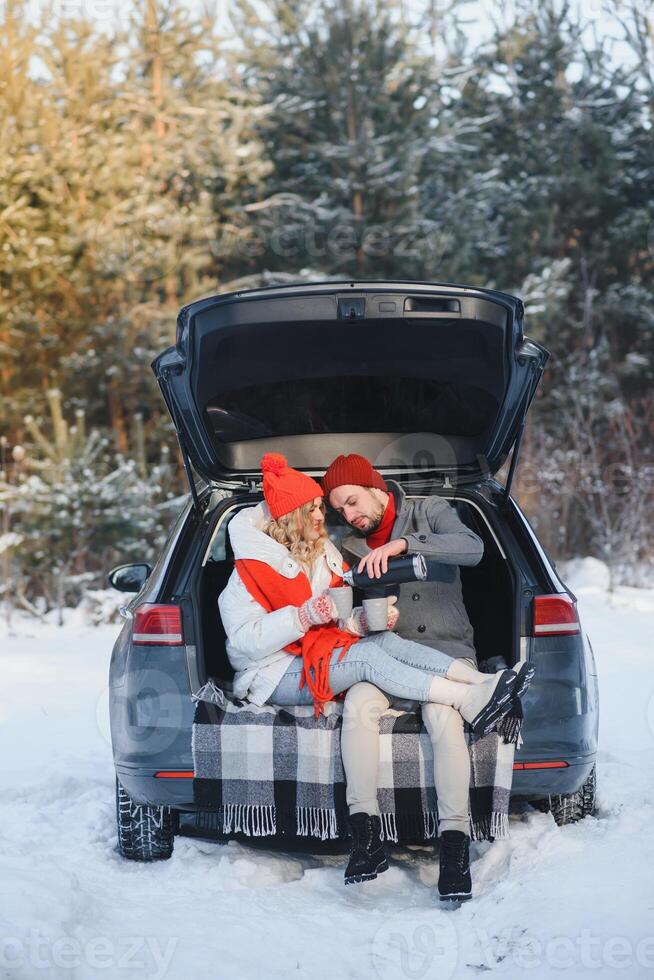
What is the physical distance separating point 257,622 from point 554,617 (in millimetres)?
1026

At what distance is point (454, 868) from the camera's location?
10.2ft

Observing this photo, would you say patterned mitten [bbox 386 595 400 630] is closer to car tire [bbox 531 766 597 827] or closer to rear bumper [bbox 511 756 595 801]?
rear bumper [bbox 511 756 595 801]

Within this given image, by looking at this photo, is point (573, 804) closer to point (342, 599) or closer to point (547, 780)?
point (547, 780)

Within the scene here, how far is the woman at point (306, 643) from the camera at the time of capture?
3.27 meters

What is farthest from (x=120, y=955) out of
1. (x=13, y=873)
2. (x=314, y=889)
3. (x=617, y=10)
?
(x=617, y=10)

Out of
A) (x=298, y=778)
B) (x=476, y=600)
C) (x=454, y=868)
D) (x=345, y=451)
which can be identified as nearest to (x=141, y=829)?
(x=298, y=778)

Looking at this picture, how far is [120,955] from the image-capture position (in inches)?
103

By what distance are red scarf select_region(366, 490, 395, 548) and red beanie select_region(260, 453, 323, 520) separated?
31cm

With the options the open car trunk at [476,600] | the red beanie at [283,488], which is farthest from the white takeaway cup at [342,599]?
the open car trunk at [476,600]

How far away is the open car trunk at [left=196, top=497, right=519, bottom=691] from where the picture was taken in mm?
3992

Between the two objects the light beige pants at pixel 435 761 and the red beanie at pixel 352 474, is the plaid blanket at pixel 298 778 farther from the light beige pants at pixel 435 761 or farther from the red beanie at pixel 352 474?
the red beanie at pixel 352 474

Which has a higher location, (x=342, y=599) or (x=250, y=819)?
(x=342, y=599)

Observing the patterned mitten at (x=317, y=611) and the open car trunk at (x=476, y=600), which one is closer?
the patterned mitten at (x=317, y=611)

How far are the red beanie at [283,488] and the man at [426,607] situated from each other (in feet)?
0.71
